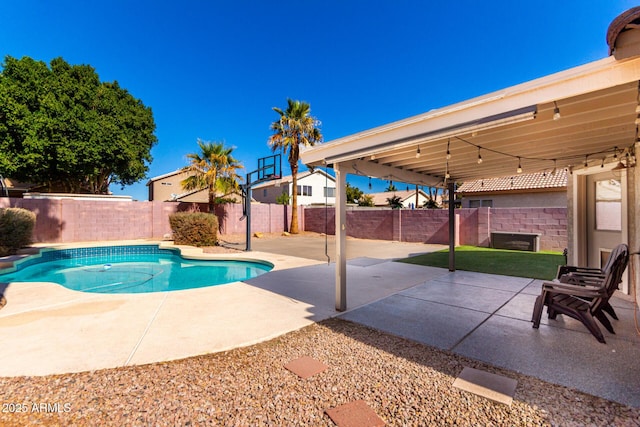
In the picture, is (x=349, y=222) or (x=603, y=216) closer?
(x=603, y=216)

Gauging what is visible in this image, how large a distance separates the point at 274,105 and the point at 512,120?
17845mm

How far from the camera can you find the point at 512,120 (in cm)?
274

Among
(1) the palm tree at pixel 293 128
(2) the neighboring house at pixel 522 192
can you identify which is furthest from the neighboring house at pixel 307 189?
(2) the neighboring house at pixel 522 192

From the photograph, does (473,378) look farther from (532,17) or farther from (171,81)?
(171,81)

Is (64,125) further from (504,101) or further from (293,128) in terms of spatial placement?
(504,101)

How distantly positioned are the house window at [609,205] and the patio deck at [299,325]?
4.78 feet

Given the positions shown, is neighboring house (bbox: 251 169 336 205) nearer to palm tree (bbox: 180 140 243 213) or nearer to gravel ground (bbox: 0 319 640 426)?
palm tree (bbox: 180 140 243 213)

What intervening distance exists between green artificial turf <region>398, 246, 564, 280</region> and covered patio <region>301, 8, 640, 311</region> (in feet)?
3.30

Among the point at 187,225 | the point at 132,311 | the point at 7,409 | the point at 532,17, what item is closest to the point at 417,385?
the point at 7,409

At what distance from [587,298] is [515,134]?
2252 mm

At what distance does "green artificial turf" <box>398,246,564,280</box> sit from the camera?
7.56m

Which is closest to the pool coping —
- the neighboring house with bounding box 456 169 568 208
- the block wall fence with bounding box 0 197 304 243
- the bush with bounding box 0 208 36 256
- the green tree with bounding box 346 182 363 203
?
the bush with bounding box 0 208 36 256

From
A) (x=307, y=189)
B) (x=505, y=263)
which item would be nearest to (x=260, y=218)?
(x=505, y=263)

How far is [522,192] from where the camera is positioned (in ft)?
58.0
